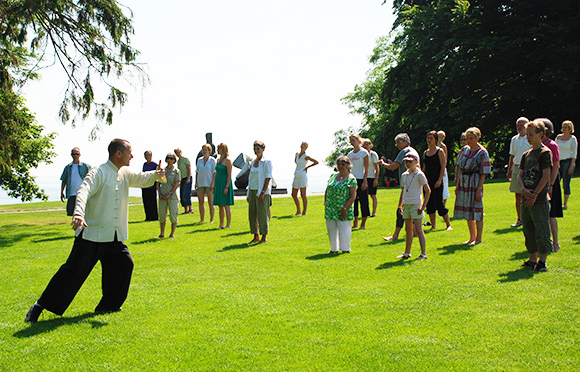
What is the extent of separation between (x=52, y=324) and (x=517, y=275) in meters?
5.69

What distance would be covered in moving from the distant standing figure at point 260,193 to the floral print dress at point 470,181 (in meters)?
3.77

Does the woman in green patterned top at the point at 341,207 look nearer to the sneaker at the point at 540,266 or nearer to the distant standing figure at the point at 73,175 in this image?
the sneaker at the point at 540,266

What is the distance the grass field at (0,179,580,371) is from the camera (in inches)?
183

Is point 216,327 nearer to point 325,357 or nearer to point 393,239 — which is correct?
point 325,357

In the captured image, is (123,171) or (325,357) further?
(123,171)

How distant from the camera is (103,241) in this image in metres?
6.08

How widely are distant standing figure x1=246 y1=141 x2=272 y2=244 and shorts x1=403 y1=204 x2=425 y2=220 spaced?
3.36 m

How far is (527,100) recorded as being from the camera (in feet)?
109

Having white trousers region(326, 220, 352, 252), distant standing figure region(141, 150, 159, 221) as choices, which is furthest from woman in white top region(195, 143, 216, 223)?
white trousers region(326, 220, 352, 252)

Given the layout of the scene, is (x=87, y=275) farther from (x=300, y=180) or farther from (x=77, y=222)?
(x=300, y=180)

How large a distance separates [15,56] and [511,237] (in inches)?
567

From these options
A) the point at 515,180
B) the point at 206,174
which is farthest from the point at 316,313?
the point at 206,174

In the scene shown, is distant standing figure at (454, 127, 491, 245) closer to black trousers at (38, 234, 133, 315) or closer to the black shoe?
black trousers at (38, 234, 133, 315)

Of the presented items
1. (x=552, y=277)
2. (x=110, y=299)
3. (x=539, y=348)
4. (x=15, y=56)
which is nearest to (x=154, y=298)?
(x=110, y=299)
